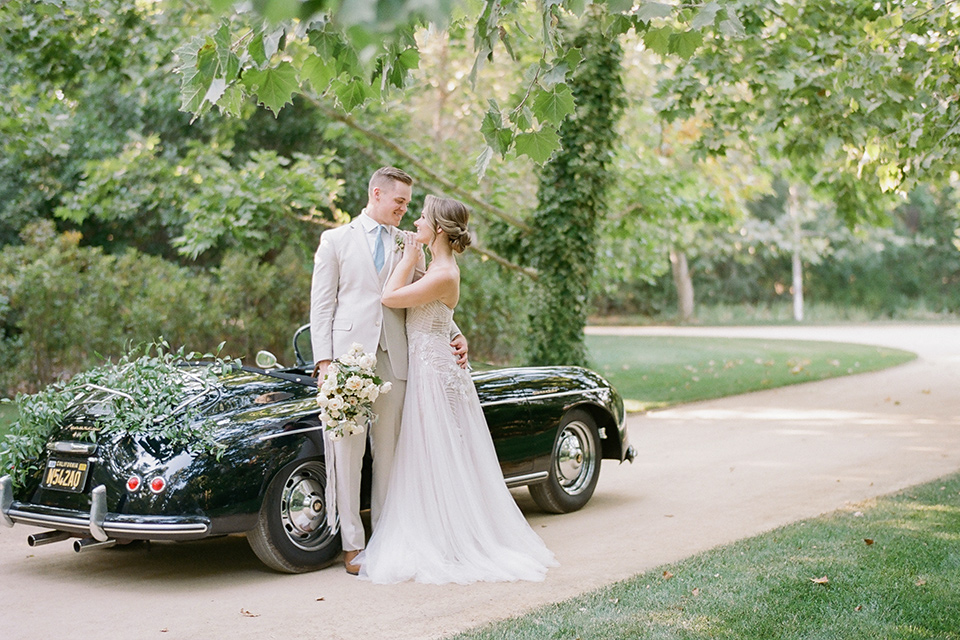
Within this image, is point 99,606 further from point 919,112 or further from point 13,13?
point 13,13

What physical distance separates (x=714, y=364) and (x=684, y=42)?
1758cm

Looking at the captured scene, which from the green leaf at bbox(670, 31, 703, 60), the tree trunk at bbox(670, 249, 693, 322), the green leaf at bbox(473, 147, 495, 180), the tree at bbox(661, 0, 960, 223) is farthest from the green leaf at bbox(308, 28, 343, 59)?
the tree trunk at bbox(670, 249, 693, 322)

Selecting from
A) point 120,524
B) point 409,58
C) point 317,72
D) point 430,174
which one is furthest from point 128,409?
point 430,174

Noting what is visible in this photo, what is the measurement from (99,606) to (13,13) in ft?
28.9

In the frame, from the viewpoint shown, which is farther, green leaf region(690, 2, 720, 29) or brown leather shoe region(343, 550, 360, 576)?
brown leather shoe region(343, 550, 360, 576)

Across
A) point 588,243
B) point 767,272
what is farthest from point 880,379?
point 767,272

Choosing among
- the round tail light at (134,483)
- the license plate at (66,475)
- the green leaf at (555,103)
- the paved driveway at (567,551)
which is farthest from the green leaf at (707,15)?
the license plate at (66,475)

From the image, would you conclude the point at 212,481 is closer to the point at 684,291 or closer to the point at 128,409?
the point at 128,409

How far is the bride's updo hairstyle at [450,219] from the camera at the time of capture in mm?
6523

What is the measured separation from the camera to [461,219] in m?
6.57

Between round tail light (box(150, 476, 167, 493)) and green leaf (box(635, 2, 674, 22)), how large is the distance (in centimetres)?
346

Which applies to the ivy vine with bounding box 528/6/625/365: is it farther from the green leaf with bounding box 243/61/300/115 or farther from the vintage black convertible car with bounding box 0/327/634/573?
the green leaf with bounding box 243/61/300/115

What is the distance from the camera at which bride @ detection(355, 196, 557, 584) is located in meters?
6.09

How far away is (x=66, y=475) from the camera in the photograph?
589 cm
